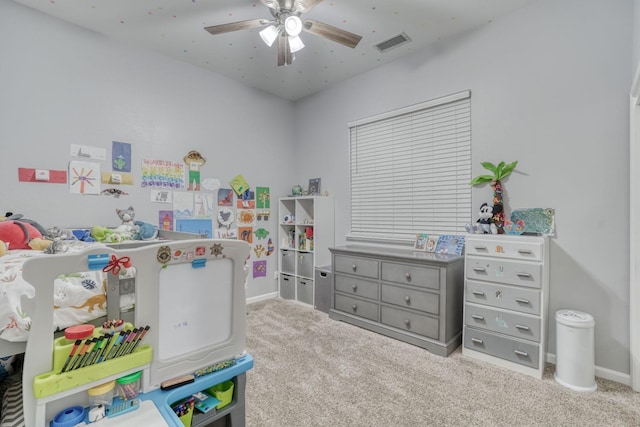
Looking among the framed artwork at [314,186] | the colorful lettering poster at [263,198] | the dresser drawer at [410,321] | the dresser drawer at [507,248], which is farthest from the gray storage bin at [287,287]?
the dresser drawer at [507,248]

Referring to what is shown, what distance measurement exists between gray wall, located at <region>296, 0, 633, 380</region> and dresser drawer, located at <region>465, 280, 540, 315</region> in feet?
1.21

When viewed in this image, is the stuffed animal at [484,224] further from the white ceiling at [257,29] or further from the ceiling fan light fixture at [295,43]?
the ceiling fan light fixture at [295,43]

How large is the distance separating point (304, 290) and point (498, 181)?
94.3 inches

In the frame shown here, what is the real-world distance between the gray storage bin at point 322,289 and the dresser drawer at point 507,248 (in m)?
1.48

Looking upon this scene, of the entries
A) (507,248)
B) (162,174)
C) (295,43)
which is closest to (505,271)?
(507,248)

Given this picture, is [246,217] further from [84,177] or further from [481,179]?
[481,179]

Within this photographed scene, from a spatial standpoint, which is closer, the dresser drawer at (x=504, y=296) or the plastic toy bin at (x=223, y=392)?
the plastic toy bin at (x=223, y=392)

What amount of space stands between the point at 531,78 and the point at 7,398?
11.6 feet

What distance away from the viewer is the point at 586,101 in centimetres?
214

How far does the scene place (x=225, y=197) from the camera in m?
3.54

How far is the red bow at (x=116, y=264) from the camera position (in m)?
0.94

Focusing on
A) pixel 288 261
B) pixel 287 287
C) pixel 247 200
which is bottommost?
pixel 287 287

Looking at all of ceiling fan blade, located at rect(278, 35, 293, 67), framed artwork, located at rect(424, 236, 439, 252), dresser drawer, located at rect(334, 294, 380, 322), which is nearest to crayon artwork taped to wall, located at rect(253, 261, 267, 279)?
dresser drawer, located at rect(334, 294, 380, 322)

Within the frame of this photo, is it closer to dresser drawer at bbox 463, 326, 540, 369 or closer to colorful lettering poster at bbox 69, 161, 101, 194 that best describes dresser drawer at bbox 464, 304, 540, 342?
dresser drawer at bbox 463, 326, 540, 369
